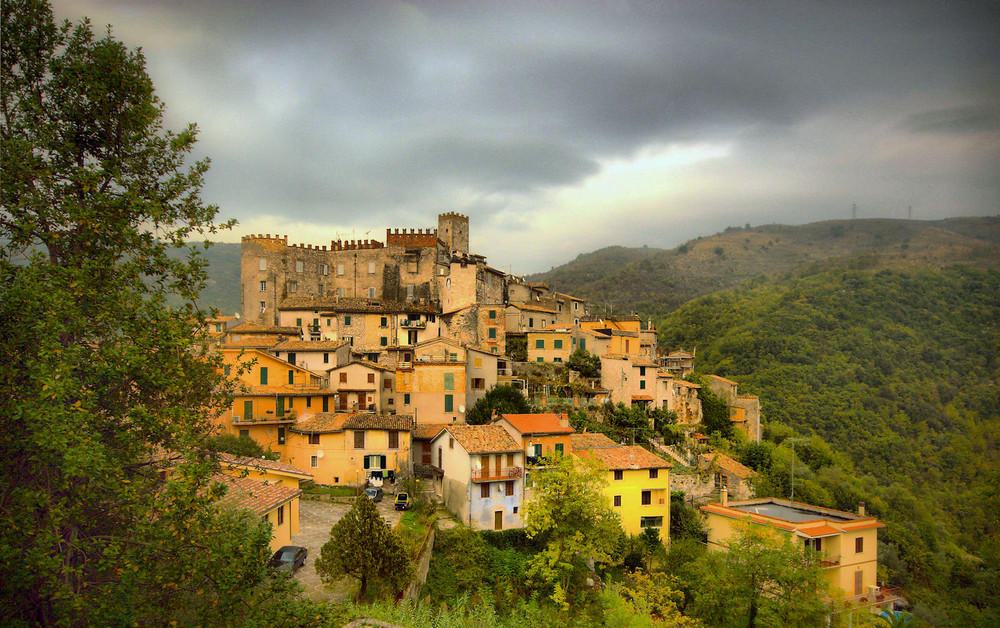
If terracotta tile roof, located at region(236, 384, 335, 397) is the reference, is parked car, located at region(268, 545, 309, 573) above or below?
below

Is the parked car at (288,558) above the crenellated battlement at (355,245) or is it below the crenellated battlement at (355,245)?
below

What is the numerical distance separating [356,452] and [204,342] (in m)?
19.2

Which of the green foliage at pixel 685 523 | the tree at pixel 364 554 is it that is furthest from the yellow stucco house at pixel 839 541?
the tree at pixel 364 554

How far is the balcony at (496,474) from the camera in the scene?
2403cm

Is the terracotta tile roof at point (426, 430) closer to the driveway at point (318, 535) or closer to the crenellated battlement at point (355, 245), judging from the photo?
the driveway at point (318, 535)

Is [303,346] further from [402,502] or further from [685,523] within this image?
[685,523]

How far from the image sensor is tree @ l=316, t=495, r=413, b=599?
47.0 feet

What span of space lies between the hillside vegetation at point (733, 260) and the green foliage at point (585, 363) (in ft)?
83.3

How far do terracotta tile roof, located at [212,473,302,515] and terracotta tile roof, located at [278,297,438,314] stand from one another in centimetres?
2473

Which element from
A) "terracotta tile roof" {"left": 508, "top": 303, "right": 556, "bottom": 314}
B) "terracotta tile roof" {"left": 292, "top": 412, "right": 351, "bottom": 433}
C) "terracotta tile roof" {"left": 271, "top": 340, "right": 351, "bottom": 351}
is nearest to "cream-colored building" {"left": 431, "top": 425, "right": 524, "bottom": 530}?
"terracotta tile roof" {"left": 292, "top": 412, "right": 351, "bottom": 433}

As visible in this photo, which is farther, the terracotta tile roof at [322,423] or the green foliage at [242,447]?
the terracotta tile roof at [322,423]

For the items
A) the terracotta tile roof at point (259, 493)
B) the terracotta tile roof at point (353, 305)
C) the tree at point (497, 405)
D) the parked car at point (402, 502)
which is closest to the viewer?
the terracotta tile roof at point (259, 493)

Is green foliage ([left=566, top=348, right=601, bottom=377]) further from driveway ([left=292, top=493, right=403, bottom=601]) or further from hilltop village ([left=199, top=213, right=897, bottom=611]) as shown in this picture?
driveway ([left=292, top=493, right=403, bottom=601])

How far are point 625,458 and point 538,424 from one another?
4.94 m
